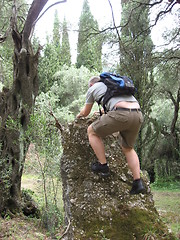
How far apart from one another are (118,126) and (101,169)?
0.64 metres

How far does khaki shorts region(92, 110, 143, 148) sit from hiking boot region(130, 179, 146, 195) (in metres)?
0.46

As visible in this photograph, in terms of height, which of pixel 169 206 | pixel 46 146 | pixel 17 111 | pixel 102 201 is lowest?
pixel 169 206

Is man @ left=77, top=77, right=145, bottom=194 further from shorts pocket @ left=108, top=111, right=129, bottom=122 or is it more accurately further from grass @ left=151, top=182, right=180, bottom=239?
grass @ left=151, top=182, right=180, bottom=239

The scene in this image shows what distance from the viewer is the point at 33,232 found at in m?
6.39

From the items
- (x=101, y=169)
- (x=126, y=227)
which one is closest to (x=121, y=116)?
(x=101, y=169)

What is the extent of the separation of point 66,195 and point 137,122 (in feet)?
4.48

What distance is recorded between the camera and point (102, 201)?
344 cm

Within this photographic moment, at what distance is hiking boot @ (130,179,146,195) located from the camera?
343 cm

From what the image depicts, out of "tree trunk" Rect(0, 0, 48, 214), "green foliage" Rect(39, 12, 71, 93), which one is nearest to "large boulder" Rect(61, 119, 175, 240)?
"tree trunk" Rect(0, 0, 48, 214)

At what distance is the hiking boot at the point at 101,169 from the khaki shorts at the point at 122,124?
0.38 m

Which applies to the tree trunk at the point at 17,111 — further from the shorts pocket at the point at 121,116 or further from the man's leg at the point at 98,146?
the shorts pocket at the point at 121,116

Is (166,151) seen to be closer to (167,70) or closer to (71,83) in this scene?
(167,70)

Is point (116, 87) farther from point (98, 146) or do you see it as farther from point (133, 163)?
point (133, 163)

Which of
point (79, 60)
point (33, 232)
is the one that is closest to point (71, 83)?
point (79, 60)
